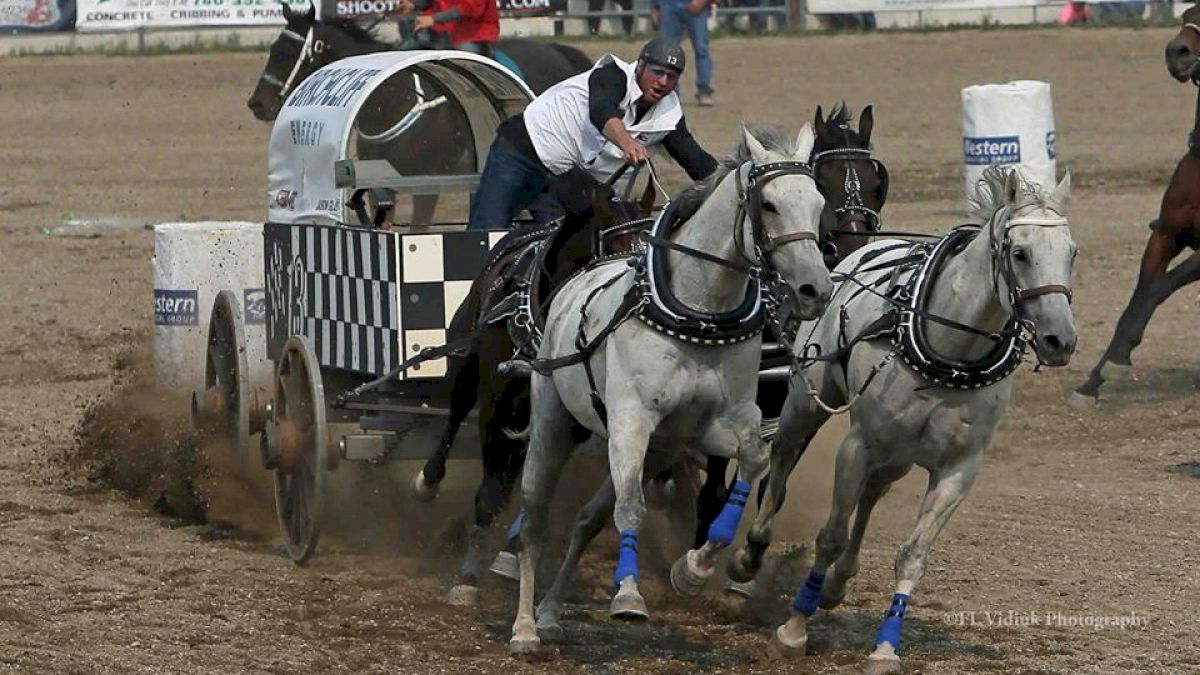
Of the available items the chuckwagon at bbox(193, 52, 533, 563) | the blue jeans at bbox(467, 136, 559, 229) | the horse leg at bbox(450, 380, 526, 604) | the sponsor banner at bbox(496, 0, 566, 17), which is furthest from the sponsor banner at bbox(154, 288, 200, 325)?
the sponsor banner at bbox(496, 0, 566, 17)

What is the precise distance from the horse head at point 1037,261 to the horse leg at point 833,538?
0.65 metres

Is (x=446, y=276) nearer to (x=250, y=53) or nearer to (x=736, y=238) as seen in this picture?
(x=736, y=238)

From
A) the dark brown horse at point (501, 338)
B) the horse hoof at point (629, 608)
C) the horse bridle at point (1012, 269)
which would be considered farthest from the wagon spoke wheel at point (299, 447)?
the horse bridle at point (1012, 269)

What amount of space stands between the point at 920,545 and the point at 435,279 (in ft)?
7.22

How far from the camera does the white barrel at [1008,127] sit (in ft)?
45.4

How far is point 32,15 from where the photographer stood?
82.5 ft

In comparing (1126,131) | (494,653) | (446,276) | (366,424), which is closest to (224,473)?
(366,424)

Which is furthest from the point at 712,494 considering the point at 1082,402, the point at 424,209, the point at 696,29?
the point at 696,29

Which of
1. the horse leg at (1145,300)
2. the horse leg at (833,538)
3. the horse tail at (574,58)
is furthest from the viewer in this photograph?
the horse tail at (574,58)

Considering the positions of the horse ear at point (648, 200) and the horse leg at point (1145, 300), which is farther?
the horse leg at point (1145, 300)

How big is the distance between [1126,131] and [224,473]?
41.6 ft

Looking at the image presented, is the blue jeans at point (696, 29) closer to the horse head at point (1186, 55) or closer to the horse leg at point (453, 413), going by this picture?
the horse head at point (1186, 55)

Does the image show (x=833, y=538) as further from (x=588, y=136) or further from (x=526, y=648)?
(x=588, y=136)

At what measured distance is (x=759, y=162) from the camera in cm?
617
